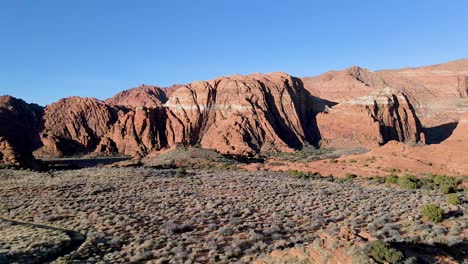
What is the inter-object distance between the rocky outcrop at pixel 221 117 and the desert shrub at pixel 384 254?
71973mm

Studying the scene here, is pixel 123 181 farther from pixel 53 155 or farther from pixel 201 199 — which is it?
pixel 53 155

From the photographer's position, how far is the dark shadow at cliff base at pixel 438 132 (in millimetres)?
103250

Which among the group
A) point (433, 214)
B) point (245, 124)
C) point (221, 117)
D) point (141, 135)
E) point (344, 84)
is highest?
point (344, 84)

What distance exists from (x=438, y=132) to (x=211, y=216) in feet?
347

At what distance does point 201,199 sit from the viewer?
87.4ft

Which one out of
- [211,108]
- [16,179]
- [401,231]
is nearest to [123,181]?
[16,179]

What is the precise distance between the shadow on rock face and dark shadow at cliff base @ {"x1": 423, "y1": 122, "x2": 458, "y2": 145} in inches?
3849

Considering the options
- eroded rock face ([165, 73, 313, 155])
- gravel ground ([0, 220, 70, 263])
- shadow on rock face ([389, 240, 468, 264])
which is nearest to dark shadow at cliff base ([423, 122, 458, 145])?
eroded rock face ([165, 73, 313, 155])

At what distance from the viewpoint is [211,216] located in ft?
68.2

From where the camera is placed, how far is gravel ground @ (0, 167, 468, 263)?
49.0ft

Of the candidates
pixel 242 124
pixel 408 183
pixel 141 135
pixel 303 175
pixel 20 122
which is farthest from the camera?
pixel 20 122

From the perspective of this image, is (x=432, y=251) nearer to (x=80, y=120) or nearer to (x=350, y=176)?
(x=350, y=176)

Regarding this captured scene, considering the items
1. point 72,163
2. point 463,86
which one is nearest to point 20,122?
point 72,163

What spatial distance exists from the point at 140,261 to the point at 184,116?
268 ft
